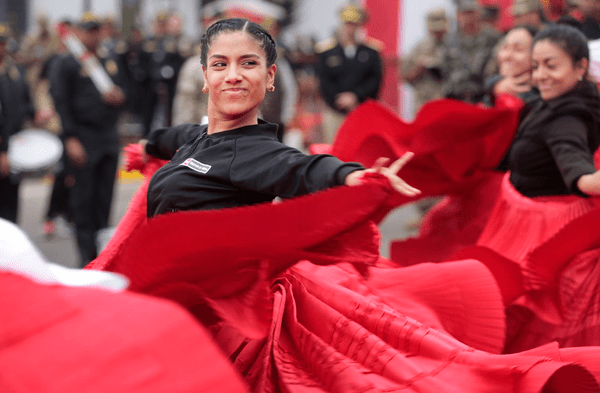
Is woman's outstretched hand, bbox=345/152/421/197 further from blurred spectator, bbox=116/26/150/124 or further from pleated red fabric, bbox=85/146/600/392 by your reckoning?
blurred spectator, bbox=116/26/150/124

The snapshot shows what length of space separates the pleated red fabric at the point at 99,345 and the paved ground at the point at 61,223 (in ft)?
11.2

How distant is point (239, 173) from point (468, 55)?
168 inches

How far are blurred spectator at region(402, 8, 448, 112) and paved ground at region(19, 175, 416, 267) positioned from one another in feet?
A: 3.72

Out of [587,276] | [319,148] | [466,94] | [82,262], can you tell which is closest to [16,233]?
[319,148]

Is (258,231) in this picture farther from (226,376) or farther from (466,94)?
(466,94)

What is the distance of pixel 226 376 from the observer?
115 cm

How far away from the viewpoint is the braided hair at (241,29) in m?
1.78

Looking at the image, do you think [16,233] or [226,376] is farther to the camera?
[16,233]

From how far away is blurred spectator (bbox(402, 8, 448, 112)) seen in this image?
6.46 metres

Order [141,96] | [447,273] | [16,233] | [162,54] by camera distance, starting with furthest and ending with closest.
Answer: [141,96]
[162,54]
[447,273]
[16,233]

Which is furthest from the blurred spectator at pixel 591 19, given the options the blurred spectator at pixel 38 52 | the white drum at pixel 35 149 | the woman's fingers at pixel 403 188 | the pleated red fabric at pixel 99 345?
the blurred spectator at pixel 38 52

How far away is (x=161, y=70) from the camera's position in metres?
9.73

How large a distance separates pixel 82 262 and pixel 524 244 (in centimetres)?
348

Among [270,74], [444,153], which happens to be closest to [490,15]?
[444,153]
